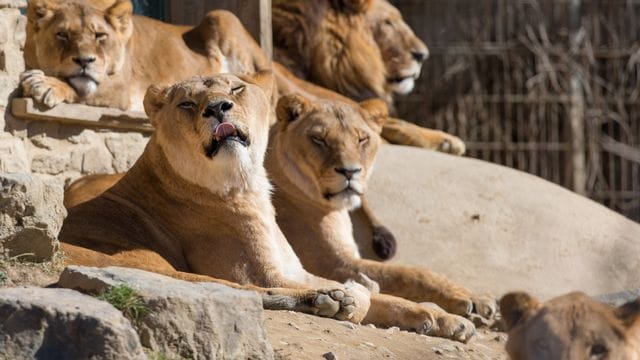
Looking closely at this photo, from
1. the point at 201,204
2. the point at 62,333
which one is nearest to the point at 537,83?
the point at 201,204

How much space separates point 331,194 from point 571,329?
137 inches

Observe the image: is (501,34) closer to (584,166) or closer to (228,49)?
(584,166)

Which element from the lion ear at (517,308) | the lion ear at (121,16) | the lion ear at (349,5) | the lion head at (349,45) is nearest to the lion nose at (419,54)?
the lion head at (349,45)

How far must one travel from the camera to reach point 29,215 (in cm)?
533

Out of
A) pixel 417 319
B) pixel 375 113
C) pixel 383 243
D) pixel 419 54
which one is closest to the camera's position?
pixel 417 319

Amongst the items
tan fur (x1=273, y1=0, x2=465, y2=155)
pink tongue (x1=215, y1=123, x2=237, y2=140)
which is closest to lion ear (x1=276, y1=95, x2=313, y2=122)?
pink tongue (x1=215, y1=123, x2=237, y2=140)

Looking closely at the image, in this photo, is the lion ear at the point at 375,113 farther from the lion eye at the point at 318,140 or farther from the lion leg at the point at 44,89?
the lion leg at the point at 44,89

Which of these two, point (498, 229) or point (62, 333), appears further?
point (498, 229)

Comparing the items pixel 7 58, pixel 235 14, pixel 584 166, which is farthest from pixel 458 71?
pixel 7 58

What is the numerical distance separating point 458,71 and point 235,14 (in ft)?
11.8

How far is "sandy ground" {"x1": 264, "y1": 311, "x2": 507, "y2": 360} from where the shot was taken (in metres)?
5.40

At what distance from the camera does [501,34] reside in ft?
42.4

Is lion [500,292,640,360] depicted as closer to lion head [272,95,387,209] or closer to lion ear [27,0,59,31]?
lion head [272,95,387,209]

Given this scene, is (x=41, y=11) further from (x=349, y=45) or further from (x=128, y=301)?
(x=128, y=301)
